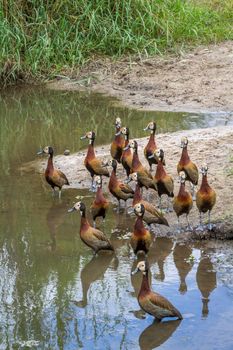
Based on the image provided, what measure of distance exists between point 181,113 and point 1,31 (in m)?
3.98

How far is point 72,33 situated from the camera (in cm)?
1703

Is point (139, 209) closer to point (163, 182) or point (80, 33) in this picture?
point (163, 182)

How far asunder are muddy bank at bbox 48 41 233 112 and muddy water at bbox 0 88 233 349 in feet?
12.4

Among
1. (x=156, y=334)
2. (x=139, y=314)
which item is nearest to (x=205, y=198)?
(x=139, y=314)

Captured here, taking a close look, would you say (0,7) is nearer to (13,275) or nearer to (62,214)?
(62,214)

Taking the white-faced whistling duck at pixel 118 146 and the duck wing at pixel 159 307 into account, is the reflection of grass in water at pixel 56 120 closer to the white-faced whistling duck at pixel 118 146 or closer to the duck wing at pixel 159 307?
the white-faced whistling duck at pixel 118 146

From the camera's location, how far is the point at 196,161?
37.8ft

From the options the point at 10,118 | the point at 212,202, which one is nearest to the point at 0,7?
the point at 10,118

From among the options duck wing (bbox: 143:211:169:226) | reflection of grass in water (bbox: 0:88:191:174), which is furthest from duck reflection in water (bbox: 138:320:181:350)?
reflection of grass in water (bbox: 0:88:191:174)

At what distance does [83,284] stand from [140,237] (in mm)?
769

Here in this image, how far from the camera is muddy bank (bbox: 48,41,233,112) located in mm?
14977

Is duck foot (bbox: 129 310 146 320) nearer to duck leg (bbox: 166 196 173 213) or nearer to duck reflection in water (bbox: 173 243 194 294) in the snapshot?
duck reflection in water (bbox: 173 243 194 294)

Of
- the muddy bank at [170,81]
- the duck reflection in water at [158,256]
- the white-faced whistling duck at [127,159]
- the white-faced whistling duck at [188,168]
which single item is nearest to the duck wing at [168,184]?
the white-faced whistling duck at [188,168]

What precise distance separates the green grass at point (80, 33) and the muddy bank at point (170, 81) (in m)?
0.34
